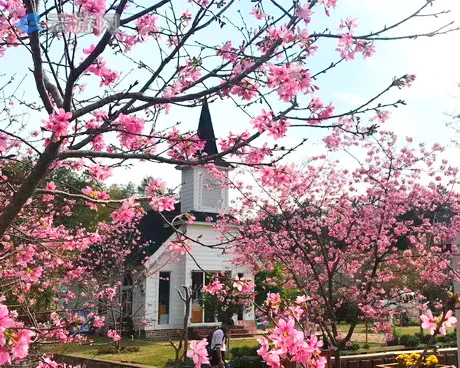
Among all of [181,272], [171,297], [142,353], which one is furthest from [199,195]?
[142,353]

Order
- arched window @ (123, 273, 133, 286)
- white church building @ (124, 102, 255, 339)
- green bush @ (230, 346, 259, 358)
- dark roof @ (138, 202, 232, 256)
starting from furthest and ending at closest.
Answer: arched window @ (123, 273, 133, 286)
dark roof @ (138, 202, 232, 256)
white church building @ (124, 102, 255, 339)
green bush @ (230, 346, 259, 358)

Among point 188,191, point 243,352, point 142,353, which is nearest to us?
point 243,352

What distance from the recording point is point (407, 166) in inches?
401

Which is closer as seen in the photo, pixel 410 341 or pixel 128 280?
pixel 410 341

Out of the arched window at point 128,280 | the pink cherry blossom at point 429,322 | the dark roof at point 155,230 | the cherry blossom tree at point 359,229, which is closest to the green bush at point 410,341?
the cherry blossom tree at point 359,229

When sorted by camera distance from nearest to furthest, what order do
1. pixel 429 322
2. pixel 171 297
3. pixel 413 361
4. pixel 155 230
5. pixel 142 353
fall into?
pixel 429 322 < pixel 413 361 < pixel 142 353 < pixel 171 297 < pixel 155 230

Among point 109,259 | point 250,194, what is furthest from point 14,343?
point 109,259

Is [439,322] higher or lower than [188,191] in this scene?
lower

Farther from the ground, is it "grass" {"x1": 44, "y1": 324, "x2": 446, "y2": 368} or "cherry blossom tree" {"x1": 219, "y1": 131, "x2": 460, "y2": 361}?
"cherry blossom tree" {"x1": 219, "y1": 131, "x2": 460, "y2": 361}

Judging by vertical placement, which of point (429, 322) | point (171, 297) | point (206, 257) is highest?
point (206, 257)

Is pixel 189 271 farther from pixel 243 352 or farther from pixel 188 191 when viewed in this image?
pixel 243 352

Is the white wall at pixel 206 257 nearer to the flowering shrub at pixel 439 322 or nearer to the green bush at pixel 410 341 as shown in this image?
the green bush at pixel 410 341

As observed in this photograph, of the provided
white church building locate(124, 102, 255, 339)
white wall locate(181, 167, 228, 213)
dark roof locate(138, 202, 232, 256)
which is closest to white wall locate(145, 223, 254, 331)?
white church building locate(124, 102, 255, 339)

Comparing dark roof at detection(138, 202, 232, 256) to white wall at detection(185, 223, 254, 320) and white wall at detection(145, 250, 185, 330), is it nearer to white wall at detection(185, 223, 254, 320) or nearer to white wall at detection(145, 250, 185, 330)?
white wall at detection(185, 223, 254, 320)
